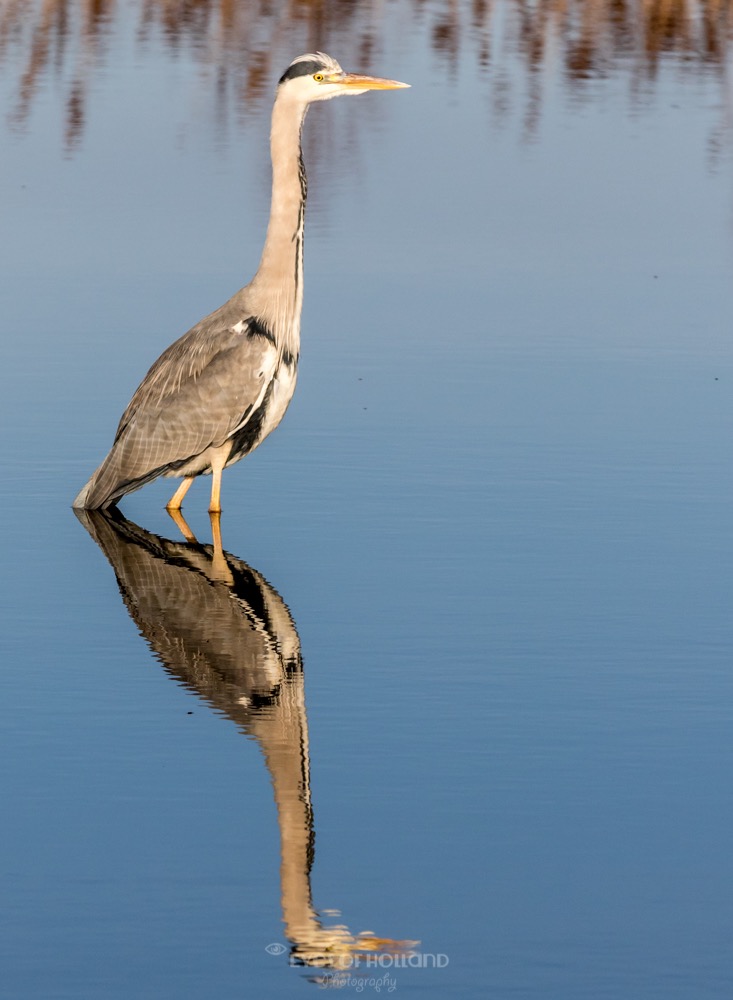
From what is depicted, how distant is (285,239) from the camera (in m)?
9.12

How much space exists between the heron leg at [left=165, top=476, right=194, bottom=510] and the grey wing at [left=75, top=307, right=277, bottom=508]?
0.29 ft

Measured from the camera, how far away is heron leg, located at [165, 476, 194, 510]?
8.87 metres

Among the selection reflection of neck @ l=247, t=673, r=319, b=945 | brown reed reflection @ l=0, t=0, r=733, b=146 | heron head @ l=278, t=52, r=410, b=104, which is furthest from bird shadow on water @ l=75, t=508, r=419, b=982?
brown reed reflection @ l=0, t=0, r=733, b=146

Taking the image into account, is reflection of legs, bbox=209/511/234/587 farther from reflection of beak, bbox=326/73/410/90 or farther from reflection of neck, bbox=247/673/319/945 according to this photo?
reflection of beak, bbox=326/73/410/90

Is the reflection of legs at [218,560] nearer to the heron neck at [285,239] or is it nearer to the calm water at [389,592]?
the calm water at [389,592]

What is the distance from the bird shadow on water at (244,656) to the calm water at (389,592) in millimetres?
16

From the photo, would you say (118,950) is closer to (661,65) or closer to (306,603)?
(306,603)

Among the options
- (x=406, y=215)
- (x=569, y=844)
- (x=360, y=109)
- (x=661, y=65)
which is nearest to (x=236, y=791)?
(x=569, y=844)

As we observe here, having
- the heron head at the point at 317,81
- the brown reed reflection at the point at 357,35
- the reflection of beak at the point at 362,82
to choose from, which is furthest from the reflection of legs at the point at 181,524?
the brown reed reflection at the point at 357,35

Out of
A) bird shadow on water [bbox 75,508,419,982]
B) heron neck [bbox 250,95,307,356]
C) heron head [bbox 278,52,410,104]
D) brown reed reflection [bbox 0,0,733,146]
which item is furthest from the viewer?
brown reed reflection [bbox 0,0,733,146]

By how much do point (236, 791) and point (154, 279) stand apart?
22.2 feet

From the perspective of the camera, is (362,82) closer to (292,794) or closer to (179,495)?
(179,495)

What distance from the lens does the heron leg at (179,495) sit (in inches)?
349

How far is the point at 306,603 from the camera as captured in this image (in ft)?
23.7
